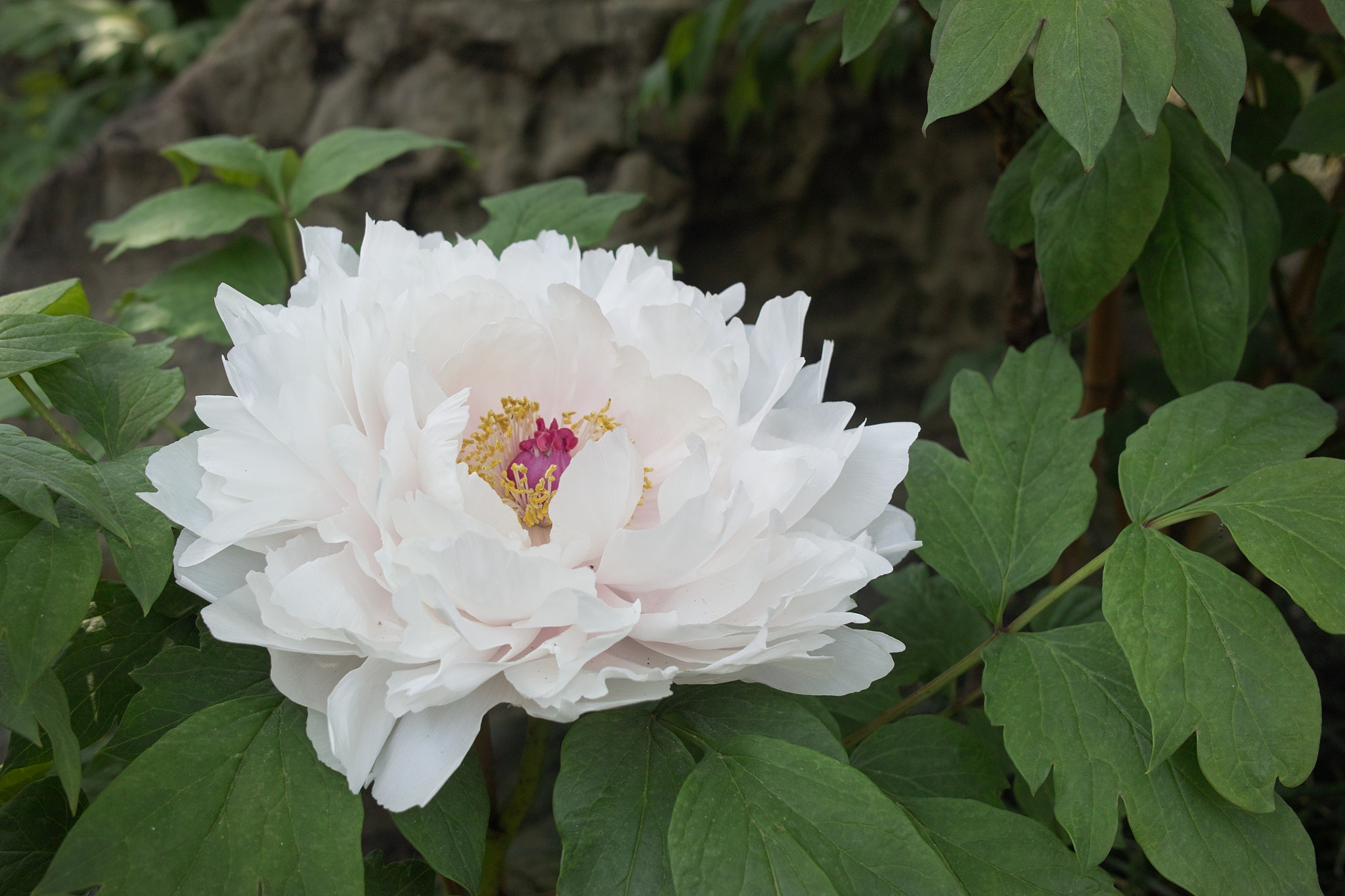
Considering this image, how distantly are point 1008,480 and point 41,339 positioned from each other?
0.67 metres

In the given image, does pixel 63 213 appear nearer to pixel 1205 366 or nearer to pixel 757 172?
pixel 757 172

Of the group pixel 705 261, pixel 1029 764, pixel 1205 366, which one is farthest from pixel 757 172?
pixel 1029 764

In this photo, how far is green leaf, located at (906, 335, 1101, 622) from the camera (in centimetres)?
71

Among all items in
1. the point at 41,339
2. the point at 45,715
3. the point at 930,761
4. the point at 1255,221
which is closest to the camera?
the point at 45,715

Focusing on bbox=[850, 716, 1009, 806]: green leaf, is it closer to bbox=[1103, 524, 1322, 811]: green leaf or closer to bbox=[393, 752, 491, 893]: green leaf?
bbox=[1103, 524, 1322, 811]: green leaf

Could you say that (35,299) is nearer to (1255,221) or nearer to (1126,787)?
(1126,787)

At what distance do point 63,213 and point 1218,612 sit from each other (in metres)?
1.98

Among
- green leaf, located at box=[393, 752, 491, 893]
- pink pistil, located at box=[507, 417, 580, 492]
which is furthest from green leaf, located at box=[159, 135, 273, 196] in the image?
green leaf, located at box=[393, 752, 491, 893]

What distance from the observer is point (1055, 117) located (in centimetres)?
59

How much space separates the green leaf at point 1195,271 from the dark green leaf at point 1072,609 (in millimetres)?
235

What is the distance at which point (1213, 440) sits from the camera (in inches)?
27.0

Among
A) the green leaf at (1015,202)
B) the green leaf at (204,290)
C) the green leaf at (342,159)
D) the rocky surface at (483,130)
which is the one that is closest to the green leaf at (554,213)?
the green leaf at (342,159)

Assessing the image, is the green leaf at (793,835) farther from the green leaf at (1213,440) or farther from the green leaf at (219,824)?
the green leaf at (1213,440)

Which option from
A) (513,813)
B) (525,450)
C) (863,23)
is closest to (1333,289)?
(863,23)
